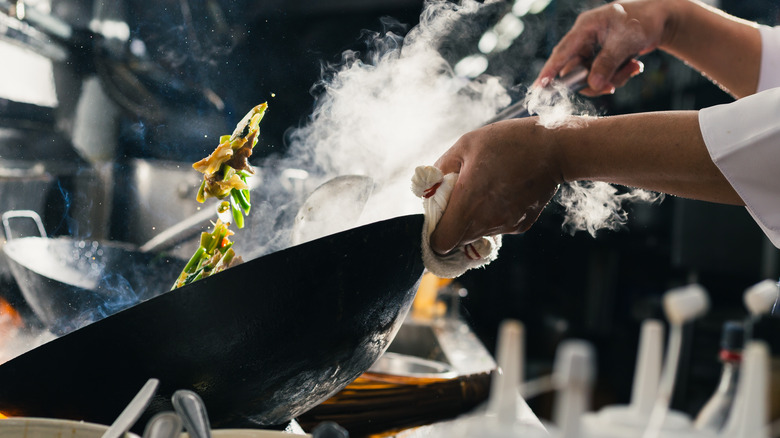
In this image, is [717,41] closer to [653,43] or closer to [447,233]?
[653,43]

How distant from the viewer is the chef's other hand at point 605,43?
111 centimetres

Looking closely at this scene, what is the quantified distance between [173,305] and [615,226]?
31.3 inches

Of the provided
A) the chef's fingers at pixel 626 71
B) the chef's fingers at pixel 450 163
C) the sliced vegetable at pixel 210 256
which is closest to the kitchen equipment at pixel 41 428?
the sliced vegetable at pixel 210 256

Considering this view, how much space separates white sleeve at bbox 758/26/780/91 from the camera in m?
1.15

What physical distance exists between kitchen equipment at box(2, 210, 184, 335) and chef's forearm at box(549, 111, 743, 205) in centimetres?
91

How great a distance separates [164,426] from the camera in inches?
15.8

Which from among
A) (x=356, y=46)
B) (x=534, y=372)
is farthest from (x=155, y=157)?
(x=534, y=372)

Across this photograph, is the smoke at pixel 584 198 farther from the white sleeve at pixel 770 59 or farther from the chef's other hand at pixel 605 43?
the white sleeve at pixel 770 59

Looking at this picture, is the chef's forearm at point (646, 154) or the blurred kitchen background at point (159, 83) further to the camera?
the blurred kitchen background at point (159, 83)

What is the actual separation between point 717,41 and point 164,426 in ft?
4.27

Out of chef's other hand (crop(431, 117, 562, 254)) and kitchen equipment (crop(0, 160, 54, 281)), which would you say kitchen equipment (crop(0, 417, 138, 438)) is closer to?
chef's other hand (crop(431, 117, 562, 254))

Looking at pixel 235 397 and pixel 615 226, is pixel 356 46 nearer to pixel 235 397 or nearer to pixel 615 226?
pixel 615 226

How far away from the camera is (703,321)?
376 cm

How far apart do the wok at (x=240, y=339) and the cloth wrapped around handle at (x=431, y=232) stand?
0.14 ft
